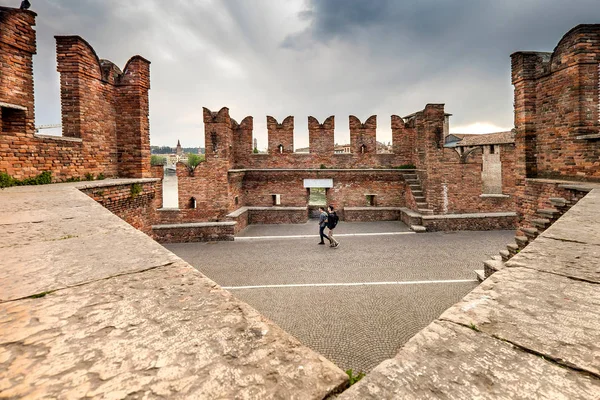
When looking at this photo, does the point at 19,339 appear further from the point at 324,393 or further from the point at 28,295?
the point at 324,393

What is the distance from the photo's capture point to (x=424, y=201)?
14438mm

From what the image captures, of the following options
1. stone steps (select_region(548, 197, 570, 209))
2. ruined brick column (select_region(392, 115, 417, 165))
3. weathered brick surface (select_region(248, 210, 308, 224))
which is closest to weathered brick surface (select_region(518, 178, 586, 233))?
stone steps (select_region(548, 197, 570, 209))

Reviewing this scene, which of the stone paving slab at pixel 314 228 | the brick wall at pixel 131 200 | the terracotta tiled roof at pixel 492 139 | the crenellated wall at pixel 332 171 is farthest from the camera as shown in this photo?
the terracotta tiled roof at pixel 492 139

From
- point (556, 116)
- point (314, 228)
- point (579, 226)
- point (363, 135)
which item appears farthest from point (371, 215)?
point (579, 226)

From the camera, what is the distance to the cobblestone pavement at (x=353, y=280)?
17.0ft

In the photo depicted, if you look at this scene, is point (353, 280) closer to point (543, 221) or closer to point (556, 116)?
point (543, 221)

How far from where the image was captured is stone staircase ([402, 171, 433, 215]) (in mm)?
13955

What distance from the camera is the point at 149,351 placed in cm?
118

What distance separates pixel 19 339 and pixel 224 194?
13.1 meters

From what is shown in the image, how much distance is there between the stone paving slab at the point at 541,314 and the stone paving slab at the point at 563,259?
151 millimetres

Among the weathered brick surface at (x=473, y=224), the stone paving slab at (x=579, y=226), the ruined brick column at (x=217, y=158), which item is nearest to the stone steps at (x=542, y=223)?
the stone paving slab at (x=579, y=226)

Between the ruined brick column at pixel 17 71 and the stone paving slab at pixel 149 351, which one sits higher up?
the ruined brick column at pixel 17 71

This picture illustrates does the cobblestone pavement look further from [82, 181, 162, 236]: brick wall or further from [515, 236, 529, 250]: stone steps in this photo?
[82, 181, 162, 236]: brick wall

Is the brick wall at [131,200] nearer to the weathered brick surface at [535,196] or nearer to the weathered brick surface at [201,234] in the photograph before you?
the weathered brick surface at [201,234]
